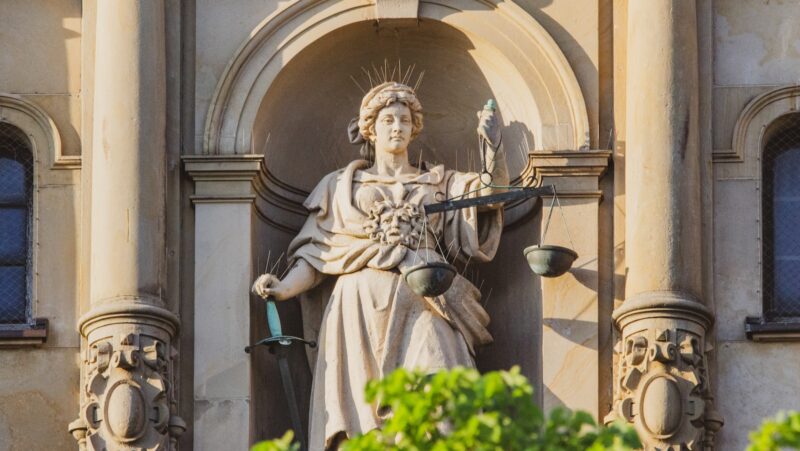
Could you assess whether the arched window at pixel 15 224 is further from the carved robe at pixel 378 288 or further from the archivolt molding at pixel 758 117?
the archivolt molding at pixel 758 117

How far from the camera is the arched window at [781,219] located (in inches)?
951

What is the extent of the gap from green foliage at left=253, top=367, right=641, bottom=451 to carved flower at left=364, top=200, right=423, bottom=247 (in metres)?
4.02

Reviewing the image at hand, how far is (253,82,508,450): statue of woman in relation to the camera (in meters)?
23.4

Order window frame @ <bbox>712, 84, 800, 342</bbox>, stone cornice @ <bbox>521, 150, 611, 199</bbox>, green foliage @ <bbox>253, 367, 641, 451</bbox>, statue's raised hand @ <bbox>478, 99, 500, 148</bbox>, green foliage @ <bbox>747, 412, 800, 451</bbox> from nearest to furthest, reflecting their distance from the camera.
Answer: green foliage @ <bbox>747, 412, 800, 451</bbox> < green foliage @ <bbox>253, 367, 641, 451</bbox> < statue's raised hand @ <bbox>478, 99, 500, 148</bbox> < window frame @ <bbox>712, 84, 800, 342</bbox> < stone cornice @ <bbox>521, 150, 611, 199</bbox>

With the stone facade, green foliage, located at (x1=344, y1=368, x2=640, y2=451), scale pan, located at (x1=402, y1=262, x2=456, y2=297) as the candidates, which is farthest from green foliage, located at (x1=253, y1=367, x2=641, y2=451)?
the stone facade

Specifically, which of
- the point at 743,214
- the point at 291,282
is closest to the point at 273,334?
the point at 291,282

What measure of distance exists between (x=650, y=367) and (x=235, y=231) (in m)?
2.75

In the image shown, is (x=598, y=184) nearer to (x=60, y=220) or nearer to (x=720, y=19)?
(x=720, y=19)

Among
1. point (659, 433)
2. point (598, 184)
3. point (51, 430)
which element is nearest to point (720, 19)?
point (598, 184)

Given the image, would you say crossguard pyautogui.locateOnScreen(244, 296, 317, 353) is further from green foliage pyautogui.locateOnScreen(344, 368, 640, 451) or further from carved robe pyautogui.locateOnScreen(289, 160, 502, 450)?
green foliage pyautogui.locateOnScreen(344, 368, 640, 451)

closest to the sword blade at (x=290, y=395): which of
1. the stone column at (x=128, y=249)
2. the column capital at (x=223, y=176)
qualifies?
the stone column at (x=128, y=249)

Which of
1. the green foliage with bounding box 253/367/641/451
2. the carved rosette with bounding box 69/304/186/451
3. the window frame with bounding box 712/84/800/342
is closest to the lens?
the green foliage with bounding box 253/367/641/451

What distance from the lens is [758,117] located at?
957 inches

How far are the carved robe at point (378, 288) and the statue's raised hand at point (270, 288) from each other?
27 cm
